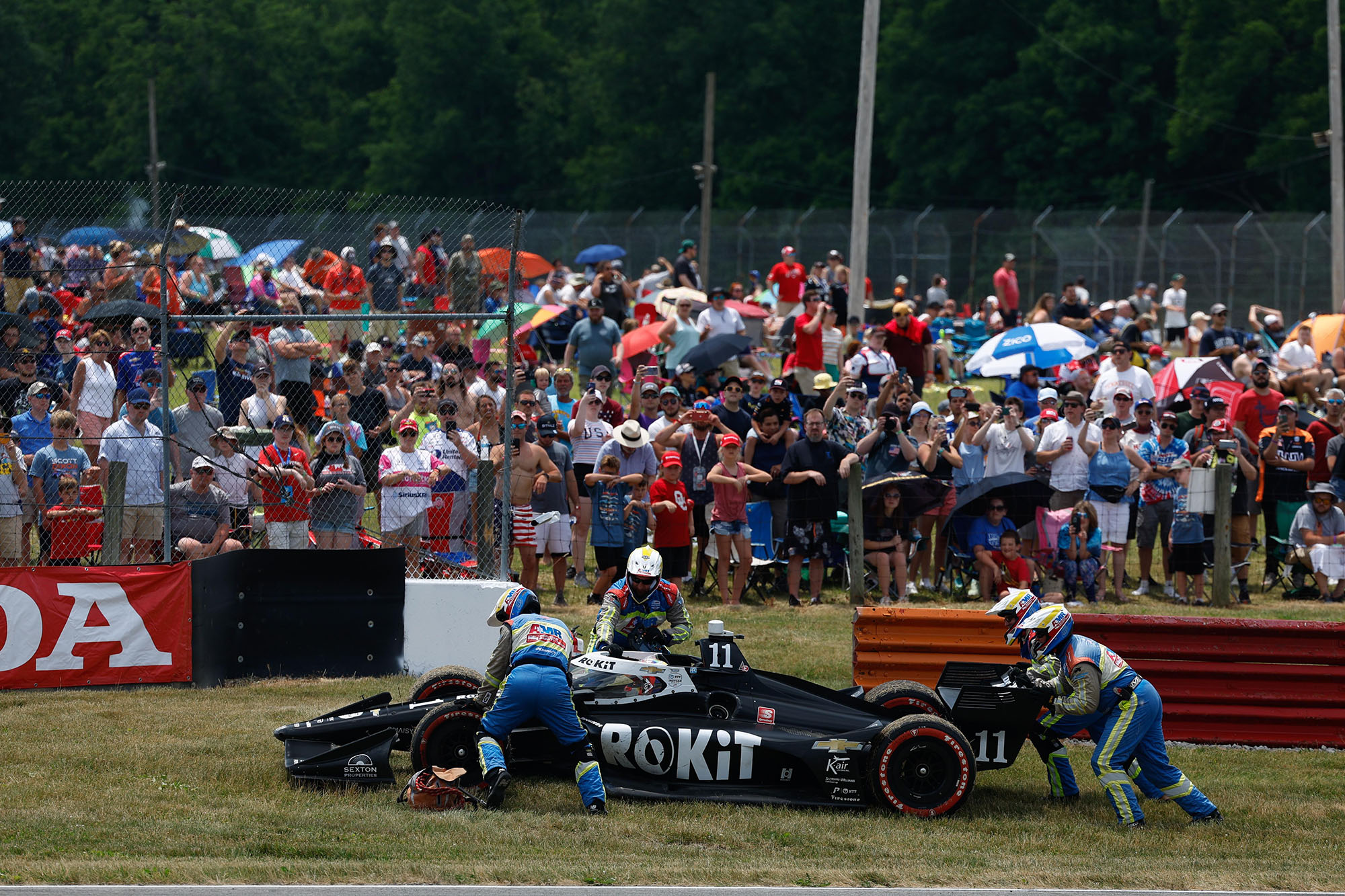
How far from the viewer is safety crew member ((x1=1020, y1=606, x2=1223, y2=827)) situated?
9453 mm

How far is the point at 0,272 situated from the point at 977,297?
3386cm

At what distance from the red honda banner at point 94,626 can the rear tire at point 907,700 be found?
528 cm

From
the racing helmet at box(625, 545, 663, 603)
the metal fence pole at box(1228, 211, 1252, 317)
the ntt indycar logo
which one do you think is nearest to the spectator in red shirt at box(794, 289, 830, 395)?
the ntt indycar logo

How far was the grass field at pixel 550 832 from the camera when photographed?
8102mm

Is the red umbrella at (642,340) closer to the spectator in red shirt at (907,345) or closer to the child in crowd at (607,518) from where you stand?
the spectator in red shirt at (907,345)

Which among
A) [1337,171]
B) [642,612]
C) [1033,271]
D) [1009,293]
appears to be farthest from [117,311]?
[1033,271]

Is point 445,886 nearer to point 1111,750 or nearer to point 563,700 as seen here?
point 563,700

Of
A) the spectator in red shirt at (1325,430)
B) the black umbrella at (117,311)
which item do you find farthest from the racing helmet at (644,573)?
the spectator in red shirt at (1325,430)

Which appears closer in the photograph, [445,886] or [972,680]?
[445,886]

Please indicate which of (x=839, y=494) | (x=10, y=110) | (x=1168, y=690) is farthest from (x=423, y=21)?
(x=1168, y=690)

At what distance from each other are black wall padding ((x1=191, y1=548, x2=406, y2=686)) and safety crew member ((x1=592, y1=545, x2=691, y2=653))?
2.53m

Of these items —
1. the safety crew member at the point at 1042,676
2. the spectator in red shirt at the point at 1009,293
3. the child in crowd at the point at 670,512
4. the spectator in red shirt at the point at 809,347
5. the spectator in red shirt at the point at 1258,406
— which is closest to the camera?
the safety crew member at the point at 1042,676

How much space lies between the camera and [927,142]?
57656 mm

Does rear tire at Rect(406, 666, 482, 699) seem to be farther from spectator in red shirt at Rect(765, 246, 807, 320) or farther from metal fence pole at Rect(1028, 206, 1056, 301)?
metal fence pole at Rect(1028, 206, 1056, 301)
